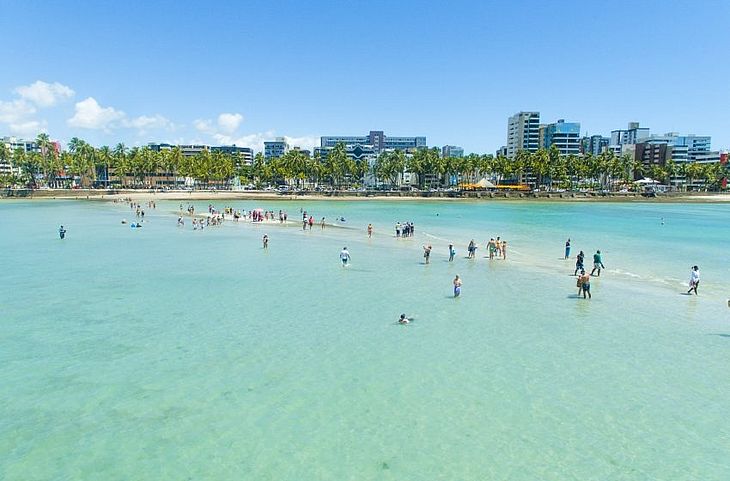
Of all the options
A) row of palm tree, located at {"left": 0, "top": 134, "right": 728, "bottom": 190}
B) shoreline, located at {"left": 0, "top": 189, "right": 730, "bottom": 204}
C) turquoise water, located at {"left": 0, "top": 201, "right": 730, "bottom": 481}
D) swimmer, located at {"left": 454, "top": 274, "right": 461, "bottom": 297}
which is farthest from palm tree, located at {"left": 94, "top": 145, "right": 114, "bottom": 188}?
swimmer, located at {"left": 454, "top": 274, "right": 461, "bottom": 297}

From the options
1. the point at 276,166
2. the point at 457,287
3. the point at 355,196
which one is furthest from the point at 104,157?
the point at 457,287

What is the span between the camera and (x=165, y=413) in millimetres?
13445

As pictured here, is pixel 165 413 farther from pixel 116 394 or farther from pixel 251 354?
pixel 251 354

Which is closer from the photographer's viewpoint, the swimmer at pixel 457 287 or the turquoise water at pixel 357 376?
the turquoise water at pixel 357 376

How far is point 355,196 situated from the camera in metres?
151

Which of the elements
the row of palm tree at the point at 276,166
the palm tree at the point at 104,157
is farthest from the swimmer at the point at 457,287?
the palm tree at the point at 104,157

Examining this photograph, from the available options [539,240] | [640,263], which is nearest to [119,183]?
[539,240]

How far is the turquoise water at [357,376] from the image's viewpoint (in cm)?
1155

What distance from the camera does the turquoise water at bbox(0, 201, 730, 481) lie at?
11547mm

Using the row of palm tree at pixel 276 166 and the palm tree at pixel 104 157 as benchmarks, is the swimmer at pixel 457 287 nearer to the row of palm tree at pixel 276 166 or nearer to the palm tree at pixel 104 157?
the row of palm tree at pixel 276 166

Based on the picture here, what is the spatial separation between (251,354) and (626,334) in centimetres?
1447

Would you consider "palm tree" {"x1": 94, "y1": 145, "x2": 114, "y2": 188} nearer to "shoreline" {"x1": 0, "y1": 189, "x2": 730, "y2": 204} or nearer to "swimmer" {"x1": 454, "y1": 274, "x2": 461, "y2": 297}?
"shoreline" {"x1": 0, "y1": 189, "x2": 730, "y2": 204}

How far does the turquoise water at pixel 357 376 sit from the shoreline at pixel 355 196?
104 meters

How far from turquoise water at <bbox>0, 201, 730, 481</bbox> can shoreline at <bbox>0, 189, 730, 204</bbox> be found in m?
104
